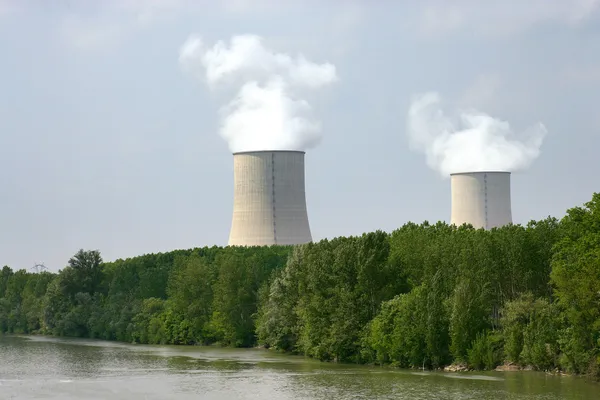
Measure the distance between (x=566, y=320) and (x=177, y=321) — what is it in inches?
1268

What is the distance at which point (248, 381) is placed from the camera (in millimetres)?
38062

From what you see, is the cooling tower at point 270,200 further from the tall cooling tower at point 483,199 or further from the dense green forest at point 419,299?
the tall cooling tower at point 483,199

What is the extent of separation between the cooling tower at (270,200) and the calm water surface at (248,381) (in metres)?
16.4

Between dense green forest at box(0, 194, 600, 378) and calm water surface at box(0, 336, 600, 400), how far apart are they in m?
1.19

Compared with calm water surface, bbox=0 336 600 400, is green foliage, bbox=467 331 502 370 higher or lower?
higher

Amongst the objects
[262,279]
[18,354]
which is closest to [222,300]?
[262,279]

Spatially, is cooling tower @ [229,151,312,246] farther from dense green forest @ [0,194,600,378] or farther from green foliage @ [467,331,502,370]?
green foliage @ [467,331,502,370]

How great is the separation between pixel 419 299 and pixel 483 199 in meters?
31.6

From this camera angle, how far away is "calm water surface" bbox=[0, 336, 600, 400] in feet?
111

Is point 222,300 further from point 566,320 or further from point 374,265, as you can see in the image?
point 566,320

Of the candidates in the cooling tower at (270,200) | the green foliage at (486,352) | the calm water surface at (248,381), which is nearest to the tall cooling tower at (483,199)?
the cooling tower at (270,200)

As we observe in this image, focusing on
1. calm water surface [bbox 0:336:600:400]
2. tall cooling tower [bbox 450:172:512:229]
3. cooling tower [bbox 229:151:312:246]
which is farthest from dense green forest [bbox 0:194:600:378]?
tall cooling tower [bbox 450:172:512:229]

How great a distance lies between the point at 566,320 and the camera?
37.1m

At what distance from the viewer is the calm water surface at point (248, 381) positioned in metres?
33.7
